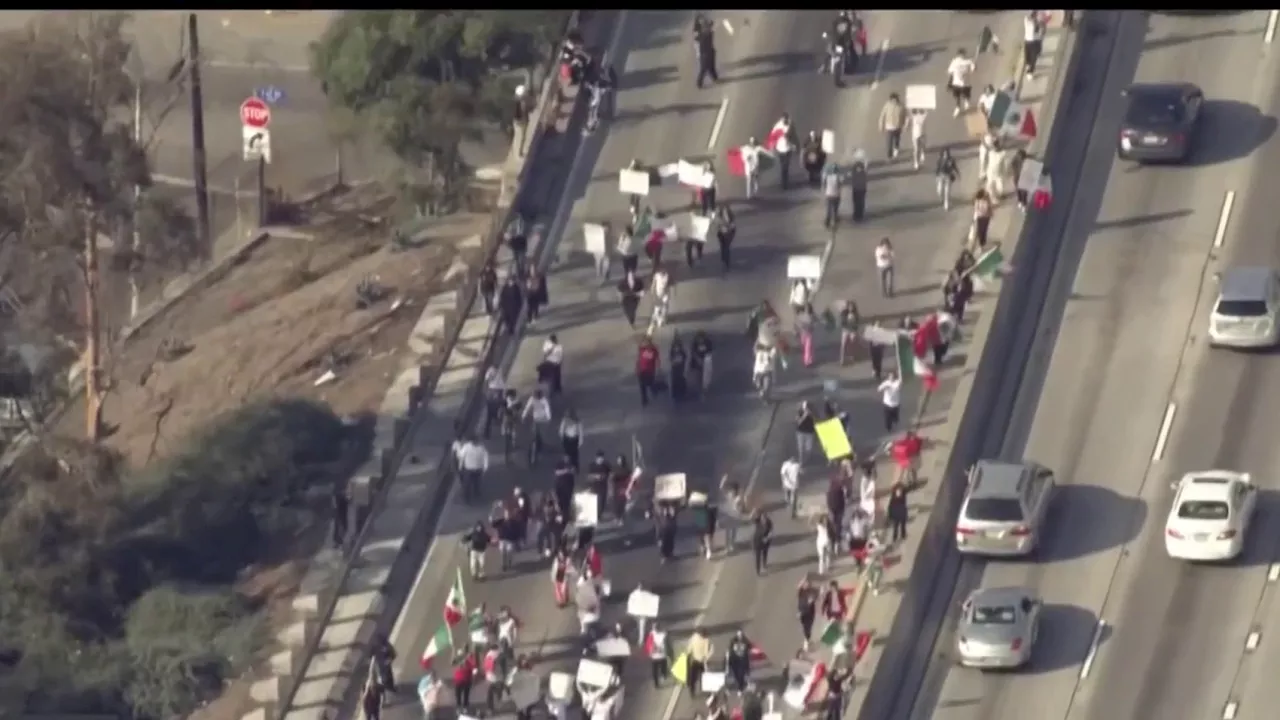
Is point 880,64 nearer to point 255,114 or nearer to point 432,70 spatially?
point 432,70

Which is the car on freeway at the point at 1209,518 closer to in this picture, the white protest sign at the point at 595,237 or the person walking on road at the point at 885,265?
the person walking on road at the point at 885,265

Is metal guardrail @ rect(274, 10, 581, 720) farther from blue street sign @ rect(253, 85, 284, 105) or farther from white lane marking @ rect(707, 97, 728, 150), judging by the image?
blue street sign @ rect(253, 85, 284, 105)

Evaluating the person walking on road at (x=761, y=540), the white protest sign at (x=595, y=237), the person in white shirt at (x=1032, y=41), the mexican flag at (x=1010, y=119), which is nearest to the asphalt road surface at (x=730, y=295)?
the person walking on road at (x=761, y=540)

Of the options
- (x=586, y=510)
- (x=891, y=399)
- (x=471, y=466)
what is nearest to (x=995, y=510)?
(x=891, y=399)

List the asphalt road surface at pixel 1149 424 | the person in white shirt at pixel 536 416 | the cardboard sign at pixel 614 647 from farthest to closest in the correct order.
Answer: the person in white shirt at pixel 536 416 < the asphalt road surface at pixel 1149 424 < the cardboard sign at pixel 614 647

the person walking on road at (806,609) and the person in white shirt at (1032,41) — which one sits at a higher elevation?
the person in white shirt at (1032,41)

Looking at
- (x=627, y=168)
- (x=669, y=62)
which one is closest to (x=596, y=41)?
(x=669, y=62)

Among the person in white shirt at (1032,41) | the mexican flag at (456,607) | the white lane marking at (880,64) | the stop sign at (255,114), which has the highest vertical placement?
the person in white shirt at (1032,41)
